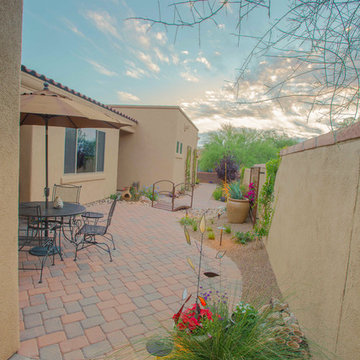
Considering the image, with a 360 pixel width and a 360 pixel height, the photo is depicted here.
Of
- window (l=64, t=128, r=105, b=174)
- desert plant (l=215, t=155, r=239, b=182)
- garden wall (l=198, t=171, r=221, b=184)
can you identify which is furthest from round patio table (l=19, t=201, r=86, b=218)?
garden wall (l=198, t=171, r=221, b=184)

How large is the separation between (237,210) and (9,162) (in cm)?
641

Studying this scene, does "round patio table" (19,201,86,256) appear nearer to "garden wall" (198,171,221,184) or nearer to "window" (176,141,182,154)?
"window" (176,141,182,154)

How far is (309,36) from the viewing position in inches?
68.3

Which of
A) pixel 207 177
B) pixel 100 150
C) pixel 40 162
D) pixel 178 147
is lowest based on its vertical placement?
pixel 207 177

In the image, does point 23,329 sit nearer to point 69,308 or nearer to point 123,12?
point 69,308

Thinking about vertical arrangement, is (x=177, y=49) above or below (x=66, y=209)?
above

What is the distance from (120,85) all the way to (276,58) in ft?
19.0

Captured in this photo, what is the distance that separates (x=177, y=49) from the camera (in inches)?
76.7

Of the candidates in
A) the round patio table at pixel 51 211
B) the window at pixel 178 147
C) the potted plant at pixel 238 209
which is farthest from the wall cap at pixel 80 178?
the window at pixel 178 147

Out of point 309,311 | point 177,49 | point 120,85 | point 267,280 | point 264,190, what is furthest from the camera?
point 120,85

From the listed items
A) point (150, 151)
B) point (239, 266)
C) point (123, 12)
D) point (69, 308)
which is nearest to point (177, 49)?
point (123, 12)

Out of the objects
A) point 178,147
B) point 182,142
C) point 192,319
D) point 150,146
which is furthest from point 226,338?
point 182,142

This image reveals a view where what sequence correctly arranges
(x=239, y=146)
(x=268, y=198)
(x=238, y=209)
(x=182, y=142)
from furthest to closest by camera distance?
(x=239, y=146) → (x=182, y=142) → (x=238, y=209) → (x=268, y=198)

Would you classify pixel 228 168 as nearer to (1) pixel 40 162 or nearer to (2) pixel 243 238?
(2) pixel 243 238
